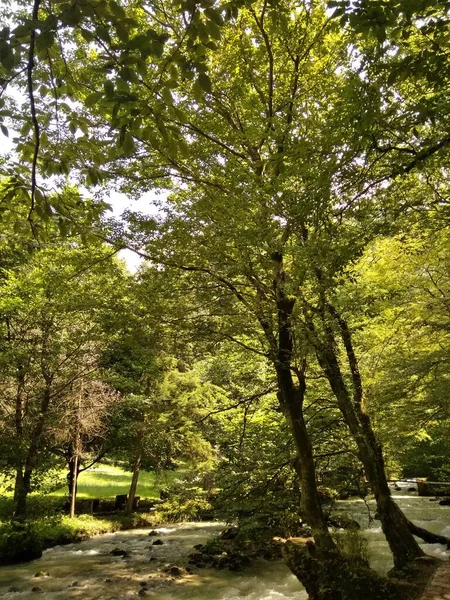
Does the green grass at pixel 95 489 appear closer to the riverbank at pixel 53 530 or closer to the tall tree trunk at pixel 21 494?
the tall tree trunk at pixel 21 494

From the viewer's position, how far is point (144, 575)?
10.3 metres

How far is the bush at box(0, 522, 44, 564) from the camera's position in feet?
36.0

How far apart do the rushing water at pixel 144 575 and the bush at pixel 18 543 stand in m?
0.34

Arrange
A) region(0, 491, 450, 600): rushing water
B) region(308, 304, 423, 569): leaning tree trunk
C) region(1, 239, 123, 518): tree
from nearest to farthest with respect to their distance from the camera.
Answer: region(308, 304, 423, 569): leaning tree trunk, region(0, 491, 450, 600): rushing water, region(1, 239, 123, 518): tree

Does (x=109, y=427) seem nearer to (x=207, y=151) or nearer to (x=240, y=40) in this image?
(x=207, y=151)

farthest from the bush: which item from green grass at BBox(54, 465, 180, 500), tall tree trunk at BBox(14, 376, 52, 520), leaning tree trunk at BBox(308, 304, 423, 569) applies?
leaning tree trunk at BBox(308, 304, 423, 569)

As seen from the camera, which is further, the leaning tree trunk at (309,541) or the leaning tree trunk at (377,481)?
the leaning tree trunk at (377,481)

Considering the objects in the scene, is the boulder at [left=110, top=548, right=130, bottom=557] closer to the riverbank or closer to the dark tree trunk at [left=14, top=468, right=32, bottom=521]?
the riverbank

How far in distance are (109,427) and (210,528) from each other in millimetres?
5121

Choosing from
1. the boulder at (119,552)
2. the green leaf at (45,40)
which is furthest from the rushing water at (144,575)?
the green leaf at (45,40)

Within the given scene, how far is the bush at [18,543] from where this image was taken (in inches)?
432

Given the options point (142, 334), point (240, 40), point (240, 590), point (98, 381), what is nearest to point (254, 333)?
point (142, 334)

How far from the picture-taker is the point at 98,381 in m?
14.8

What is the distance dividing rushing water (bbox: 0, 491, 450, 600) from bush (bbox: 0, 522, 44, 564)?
34cm
